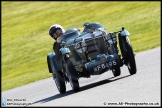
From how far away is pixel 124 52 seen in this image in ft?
43.1

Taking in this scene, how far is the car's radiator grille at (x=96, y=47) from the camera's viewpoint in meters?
13.1

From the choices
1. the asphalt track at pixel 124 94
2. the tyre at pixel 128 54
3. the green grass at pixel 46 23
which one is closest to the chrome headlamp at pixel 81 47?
the tyre at pixel 128 54

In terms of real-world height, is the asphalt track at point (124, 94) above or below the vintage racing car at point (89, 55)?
below

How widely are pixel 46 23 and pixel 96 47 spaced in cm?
3685

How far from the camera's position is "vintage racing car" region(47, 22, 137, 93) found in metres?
12.7

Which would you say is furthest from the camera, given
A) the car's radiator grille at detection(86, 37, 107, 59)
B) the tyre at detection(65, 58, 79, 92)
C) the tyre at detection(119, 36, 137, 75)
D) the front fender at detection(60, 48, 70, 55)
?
the car's radiator grille at detection(86, 37, 107, 59)

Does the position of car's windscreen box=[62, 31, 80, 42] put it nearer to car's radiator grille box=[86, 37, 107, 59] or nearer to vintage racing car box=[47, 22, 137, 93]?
vintage racing car box=[47, 22, 137, 93]

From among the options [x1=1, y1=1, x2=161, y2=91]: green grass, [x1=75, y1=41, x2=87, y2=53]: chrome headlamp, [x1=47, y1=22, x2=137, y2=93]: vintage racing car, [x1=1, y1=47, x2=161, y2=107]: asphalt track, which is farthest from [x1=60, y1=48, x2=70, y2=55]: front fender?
[x1=1, y1=1, x2=161, y2=91]: green grass

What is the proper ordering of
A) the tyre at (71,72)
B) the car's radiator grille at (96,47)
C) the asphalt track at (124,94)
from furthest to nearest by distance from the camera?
the car's radiator grille at (96,47), the tyre at (71,72), the asphalt track at (124,94)

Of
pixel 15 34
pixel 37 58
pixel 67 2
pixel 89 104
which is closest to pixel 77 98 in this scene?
pixel 89 104

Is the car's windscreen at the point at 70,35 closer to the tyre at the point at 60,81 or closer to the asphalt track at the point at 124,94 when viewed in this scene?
the tyre at the point at 60,81

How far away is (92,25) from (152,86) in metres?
3.73

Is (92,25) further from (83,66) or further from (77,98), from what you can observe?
(77,98)

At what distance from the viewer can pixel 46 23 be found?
4981cm
